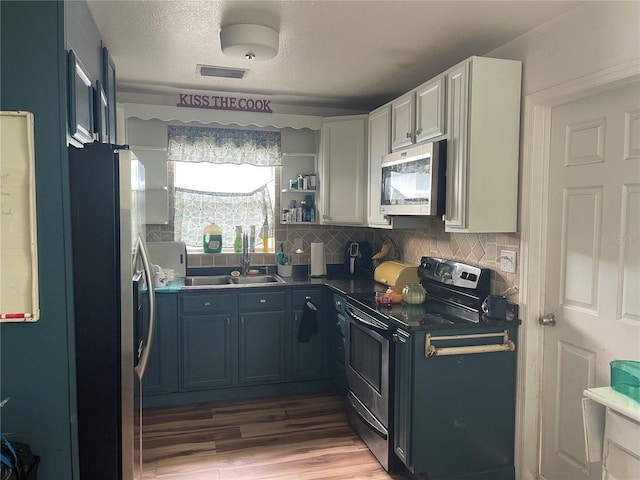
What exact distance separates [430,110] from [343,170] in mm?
1275

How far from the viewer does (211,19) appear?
2422 millimetres

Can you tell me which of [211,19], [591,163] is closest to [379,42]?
→ [211,19]

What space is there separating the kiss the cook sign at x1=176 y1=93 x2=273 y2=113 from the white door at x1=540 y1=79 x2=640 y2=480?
2399mm

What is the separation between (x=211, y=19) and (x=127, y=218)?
3.87 ft

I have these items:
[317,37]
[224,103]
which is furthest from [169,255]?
[317,37]

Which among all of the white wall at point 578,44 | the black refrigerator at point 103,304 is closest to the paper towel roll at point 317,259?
the white wall at point 578,44

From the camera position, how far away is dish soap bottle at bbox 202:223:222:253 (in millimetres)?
4180

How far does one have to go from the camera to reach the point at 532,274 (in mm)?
2539

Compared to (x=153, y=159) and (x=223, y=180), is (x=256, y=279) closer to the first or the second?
(x=223, y=180)

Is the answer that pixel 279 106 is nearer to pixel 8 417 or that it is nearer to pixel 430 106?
pixel 430 106

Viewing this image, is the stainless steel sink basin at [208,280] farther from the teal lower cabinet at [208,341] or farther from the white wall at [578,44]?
the white wall at [578,44]

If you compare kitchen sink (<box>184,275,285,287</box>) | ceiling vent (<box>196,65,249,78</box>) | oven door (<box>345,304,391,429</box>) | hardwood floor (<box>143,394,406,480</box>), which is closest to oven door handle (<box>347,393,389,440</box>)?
oven door (<box>345,304,391,429</box>)

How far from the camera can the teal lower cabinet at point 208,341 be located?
3592 mm

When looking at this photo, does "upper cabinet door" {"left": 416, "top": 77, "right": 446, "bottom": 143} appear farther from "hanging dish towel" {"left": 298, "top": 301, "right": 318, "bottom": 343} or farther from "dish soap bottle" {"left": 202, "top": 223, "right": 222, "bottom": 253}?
"dish soap bottle" {"left": 202, "top": 223, "right": 222, "bottom": 253}
